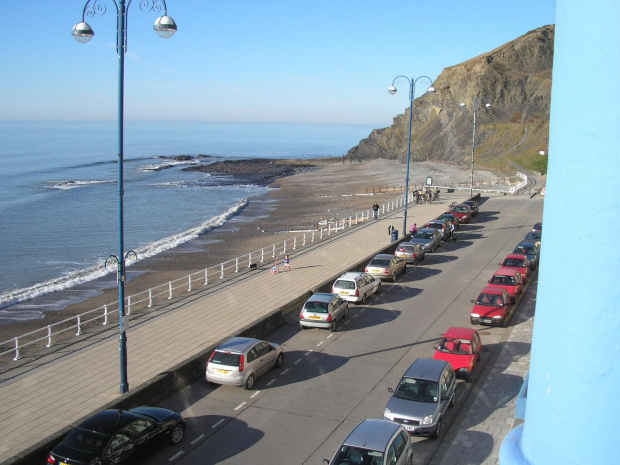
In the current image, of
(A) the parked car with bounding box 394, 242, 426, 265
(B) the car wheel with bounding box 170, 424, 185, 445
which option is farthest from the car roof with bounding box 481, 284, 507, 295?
(B) the car wheel with bounding box 170, 424, 185, 445

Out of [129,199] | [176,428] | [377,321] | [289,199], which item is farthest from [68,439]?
[129,199]

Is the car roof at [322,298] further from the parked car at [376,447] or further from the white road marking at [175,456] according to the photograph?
the parked car at [376,447]

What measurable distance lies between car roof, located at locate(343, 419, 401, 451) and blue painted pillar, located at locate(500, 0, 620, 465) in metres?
8.94

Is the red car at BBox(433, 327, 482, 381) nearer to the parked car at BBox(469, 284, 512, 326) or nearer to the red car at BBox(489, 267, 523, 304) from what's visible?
the parked car at BBox(469, 284, 512, 326)

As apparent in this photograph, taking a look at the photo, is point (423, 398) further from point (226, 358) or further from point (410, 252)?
point (410, 252)

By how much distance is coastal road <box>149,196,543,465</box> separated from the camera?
13023 mm

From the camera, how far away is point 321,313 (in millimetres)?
20594

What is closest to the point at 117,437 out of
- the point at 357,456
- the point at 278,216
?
the point at 357,456

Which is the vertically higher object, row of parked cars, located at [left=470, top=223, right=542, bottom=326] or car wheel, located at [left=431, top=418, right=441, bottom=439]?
row of parked cars, located at [left=470, top=223, right=542, bottom=326]

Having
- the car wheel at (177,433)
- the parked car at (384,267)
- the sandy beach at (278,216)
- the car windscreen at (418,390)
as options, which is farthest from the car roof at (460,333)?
the sandy beach at (278,216)

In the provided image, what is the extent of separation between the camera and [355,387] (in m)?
16.3

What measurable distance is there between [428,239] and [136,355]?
19647mm

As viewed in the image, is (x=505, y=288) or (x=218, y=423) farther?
(x=505, y=288)

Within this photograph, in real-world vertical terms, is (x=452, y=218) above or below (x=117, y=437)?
above
